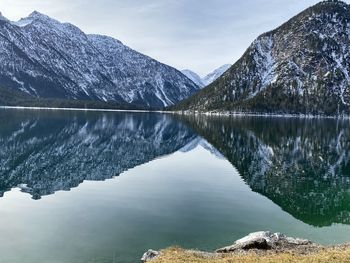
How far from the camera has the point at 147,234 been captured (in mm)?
45000

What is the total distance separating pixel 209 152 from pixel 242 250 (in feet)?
285

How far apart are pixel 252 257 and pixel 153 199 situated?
28.2 metres

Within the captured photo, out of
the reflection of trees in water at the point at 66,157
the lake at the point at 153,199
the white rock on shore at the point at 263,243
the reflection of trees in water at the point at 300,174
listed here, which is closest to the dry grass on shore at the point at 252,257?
the white rock on shore at the point at 263,243

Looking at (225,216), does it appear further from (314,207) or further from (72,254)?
(72,254)

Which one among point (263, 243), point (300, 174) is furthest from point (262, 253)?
point (300, 174)

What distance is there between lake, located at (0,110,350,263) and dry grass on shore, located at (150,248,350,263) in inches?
137

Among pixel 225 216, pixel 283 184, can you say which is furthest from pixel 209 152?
pixel 225 216

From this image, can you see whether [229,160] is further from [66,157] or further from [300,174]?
[66,157]

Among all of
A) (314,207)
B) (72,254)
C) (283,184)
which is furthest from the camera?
(283,184)

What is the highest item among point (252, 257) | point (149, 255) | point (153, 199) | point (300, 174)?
point (252, 257)

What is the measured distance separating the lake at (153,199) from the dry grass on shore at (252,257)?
11.4ft

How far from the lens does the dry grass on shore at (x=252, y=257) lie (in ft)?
108

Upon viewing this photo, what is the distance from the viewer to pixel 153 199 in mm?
62344

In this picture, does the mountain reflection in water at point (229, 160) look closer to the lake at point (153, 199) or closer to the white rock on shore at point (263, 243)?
the lake at point (153, 199)
